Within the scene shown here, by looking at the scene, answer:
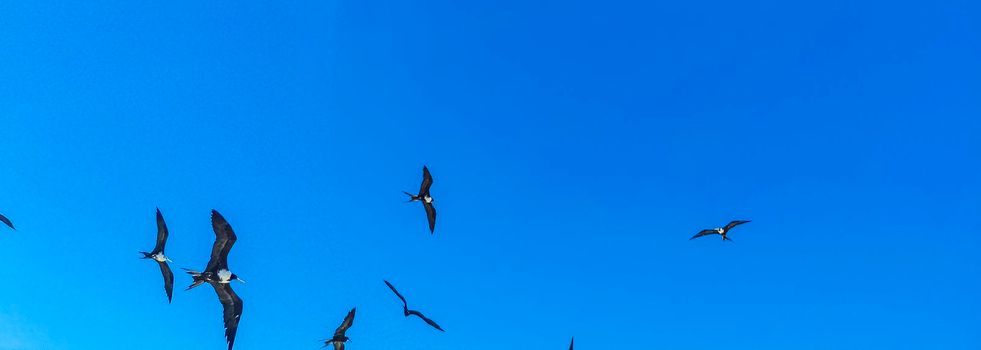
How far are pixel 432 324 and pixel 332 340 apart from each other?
16.7 ft

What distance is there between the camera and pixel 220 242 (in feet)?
97.1

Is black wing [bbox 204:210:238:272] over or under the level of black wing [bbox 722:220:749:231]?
under

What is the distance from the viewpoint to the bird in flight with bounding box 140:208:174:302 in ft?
104

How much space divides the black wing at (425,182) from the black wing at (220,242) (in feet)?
32.0

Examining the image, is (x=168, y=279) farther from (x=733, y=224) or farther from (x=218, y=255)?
(x=733, y=224)

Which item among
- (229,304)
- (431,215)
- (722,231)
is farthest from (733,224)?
(229,304)

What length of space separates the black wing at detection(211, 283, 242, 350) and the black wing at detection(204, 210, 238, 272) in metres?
0.85

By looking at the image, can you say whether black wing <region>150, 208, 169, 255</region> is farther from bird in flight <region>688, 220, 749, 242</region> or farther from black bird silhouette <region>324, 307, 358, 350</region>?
bird in flight <region>688, 220, 749, 242</region>

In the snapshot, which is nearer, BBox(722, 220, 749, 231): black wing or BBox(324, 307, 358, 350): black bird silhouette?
BBox(324, 307, 358, 350): black bird silhouette

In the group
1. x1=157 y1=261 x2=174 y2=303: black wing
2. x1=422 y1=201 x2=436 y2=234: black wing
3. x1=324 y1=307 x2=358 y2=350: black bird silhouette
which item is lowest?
x1=324 y1=307 x2=358 y2=350: black bird silhouette

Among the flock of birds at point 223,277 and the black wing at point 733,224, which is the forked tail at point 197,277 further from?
the black wing at point 733,224

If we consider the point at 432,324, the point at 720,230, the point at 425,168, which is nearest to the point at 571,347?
the point at 432,324

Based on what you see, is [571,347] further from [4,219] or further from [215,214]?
[4,219]

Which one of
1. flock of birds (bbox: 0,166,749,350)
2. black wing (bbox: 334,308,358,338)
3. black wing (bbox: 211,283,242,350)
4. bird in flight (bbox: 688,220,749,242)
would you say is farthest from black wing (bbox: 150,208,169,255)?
bird in flight (bbox: 688,220,749,242)
